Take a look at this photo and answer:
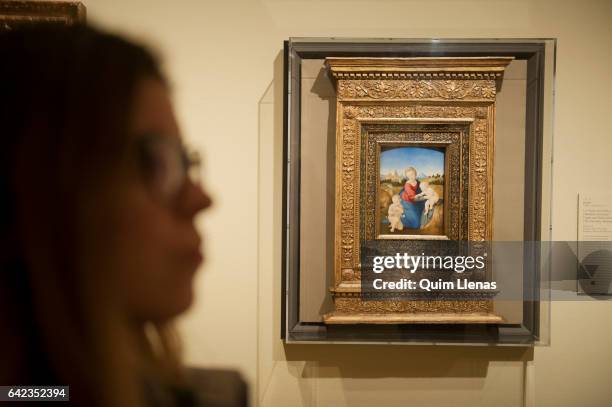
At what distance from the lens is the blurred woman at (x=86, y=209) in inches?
18.7

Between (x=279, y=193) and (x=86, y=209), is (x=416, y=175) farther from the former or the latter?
(x=86, y=209)

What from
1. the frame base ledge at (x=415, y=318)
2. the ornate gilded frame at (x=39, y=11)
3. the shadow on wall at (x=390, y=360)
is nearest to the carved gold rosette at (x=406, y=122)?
the frame base ledge at (x=415, y=318)

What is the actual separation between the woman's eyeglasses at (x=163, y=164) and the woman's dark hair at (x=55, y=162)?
0.02 meters

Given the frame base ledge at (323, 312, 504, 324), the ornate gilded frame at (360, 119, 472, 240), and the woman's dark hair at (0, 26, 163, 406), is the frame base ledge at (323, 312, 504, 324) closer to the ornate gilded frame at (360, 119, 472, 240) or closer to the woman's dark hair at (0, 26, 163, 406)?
the ornate gilded frame at (360, 119, 472, 240)

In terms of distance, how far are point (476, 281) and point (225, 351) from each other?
47cm

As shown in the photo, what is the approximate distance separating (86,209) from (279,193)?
18.5 inches

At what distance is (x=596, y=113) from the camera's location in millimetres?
980

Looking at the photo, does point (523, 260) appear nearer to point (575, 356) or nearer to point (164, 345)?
point (575, 356)

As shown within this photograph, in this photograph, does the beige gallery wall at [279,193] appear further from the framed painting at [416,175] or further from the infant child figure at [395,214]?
the infant child figure at [395,214]

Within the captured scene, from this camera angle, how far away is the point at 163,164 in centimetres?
51

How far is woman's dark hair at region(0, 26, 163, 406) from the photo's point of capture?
0.47 metres

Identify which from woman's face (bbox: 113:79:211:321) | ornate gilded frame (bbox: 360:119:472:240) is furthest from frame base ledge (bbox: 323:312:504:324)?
woman's face (bbox: 113:79:211:321)

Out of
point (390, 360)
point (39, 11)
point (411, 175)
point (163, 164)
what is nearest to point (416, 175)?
point (411, 175)

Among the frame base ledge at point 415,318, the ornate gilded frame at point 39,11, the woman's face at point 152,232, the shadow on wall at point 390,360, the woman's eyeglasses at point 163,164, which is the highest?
the ornate gilded frame at point 39,11
